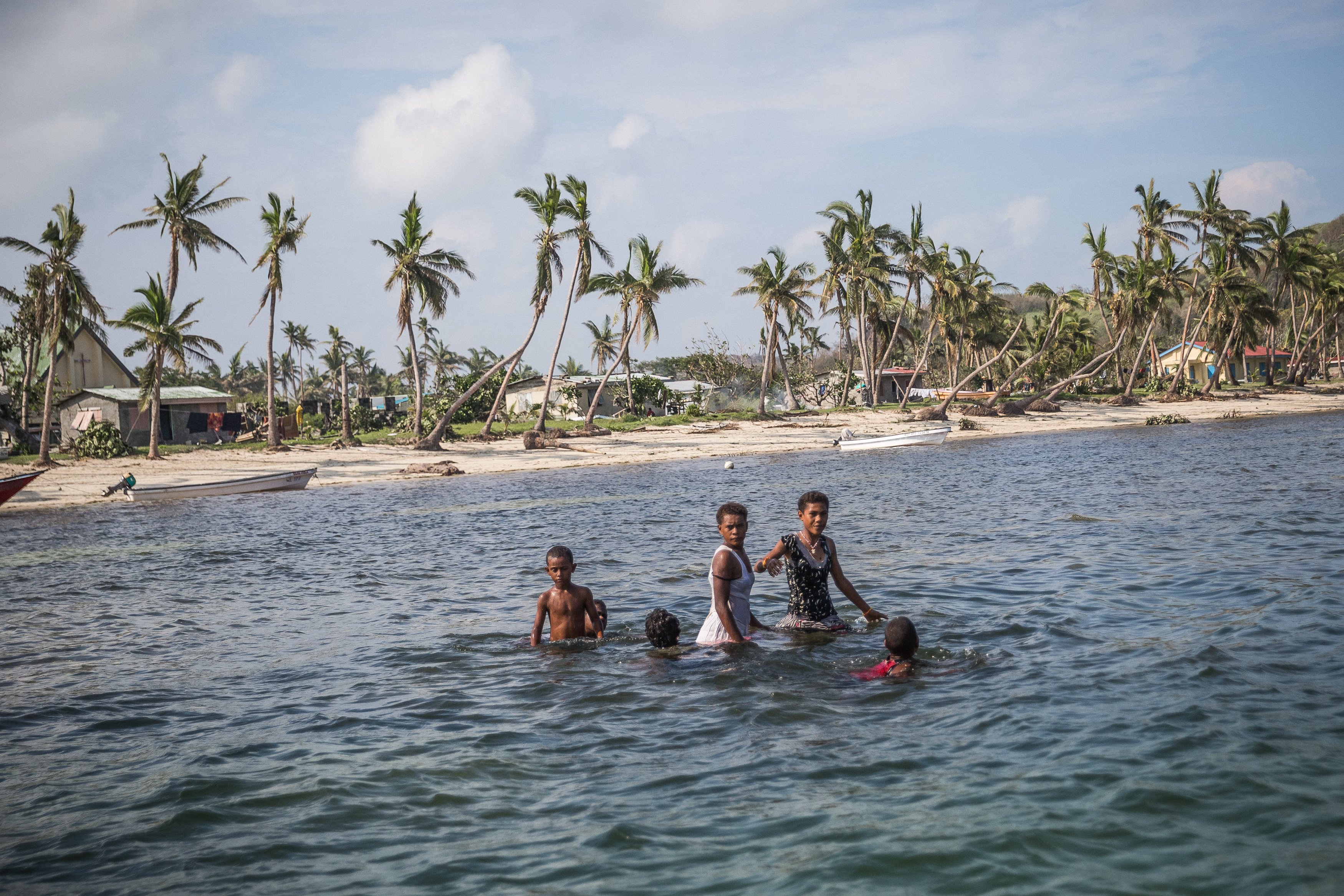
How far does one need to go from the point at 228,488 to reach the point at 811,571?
26.9 m

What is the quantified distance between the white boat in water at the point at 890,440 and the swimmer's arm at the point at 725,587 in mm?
35331

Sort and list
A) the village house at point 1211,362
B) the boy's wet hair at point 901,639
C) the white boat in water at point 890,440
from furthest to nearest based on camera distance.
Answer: the village house at point 1211,362 < the white boat in water at point 890,440 < the boy's wet hair at point 901,639

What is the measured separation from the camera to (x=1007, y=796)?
5648 millimetres

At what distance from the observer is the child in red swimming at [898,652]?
7.89 meters

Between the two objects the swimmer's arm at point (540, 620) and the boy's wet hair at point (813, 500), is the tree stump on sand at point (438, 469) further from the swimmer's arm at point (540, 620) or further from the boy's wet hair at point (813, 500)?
the boy's wet hair at point (813, 500)

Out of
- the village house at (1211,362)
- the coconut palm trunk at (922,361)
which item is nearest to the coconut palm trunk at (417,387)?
the coconut palm trunk at (922,361)

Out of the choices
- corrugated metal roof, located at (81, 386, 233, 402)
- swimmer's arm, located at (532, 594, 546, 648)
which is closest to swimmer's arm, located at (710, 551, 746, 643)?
swimmer's arm, located at (532, 594, 546, 648)

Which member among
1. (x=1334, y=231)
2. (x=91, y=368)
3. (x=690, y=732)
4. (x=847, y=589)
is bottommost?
(x=690, y=732)

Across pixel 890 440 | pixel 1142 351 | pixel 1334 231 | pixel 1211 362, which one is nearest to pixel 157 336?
pixel 890 440

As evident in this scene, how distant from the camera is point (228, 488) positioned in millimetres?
31109

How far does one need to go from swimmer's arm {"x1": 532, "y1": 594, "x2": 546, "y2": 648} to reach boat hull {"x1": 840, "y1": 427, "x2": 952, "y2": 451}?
114 ft

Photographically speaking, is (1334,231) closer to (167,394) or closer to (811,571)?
(167,394)

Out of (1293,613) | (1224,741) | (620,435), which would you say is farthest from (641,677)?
(620,435)

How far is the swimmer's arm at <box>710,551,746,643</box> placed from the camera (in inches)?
329
